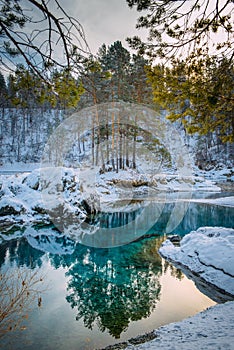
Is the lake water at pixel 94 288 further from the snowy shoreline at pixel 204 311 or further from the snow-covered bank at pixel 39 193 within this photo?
the snow-covered bank at pixel 39 193

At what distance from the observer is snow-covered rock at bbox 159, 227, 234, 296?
21.3 ft

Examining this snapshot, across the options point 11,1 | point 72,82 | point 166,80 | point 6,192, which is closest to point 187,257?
point 166,80

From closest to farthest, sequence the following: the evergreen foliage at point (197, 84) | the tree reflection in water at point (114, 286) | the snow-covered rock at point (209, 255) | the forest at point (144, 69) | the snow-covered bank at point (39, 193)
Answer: the forest at point (144, 69) → the evergreen foliage at point (197, 84) → the tree reflection in water at point (114, 286) → the snow-covered rock at point (209, 255) → the snow-covered bank at point (39, 193)

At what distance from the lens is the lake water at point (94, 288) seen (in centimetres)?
445

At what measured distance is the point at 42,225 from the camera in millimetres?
12328

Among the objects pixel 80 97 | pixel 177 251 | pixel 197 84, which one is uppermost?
pixel 197 84

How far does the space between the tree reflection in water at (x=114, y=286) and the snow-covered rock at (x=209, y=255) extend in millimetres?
812

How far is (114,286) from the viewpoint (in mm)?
6477

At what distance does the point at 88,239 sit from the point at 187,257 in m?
4.67

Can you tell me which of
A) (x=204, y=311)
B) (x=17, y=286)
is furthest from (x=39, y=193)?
(x=204, y=311)

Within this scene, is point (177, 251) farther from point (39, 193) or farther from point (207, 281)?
point (39, 193)

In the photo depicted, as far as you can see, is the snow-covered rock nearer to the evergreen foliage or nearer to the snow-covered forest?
the snow-covered forest

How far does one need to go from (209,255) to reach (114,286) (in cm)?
331

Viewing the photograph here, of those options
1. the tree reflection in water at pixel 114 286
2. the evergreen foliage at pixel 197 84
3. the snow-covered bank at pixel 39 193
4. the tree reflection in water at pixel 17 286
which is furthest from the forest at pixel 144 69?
the snow-covered bank at pixel 39 193
